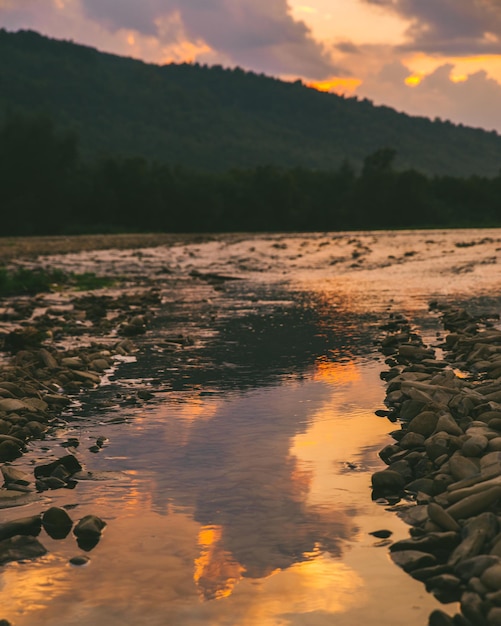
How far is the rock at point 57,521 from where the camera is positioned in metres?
9.49

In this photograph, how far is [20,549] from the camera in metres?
9.02

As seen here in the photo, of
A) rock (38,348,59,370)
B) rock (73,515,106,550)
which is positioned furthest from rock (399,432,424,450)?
rock (38,348,59,370)

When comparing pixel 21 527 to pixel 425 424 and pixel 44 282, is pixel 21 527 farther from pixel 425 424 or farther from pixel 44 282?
pixel 44 282

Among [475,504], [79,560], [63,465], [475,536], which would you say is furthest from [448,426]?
[79,560]

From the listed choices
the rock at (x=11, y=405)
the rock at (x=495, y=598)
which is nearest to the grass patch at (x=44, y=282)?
the rock at (x=11, y=405)

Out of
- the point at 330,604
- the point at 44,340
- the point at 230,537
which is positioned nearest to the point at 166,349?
the point at 44,340

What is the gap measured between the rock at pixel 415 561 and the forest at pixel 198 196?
3908 inches

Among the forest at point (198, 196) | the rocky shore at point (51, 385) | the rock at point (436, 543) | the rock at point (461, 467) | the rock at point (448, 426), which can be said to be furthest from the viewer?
the forest at point (198, 196)

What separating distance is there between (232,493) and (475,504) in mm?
2744

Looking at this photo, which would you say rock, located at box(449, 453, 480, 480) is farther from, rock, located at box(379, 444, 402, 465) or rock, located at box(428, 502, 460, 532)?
rock, located at box(379, 444, 402, 465)

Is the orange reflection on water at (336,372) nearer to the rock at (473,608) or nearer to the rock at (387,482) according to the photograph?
the rock at (387,482)

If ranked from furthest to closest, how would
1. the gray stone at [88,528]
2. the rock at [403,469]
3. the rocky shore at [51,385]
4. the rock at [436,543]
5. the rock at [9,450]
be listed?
the rock at [9,450]
the rock at [403,469]
the rocky shore at [51,385]
the gray stone at [88,528]
the rock at [436,543]

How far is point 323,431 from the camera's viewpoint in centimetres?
1307

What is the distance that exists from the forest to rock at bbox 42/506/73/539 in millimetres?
97364
